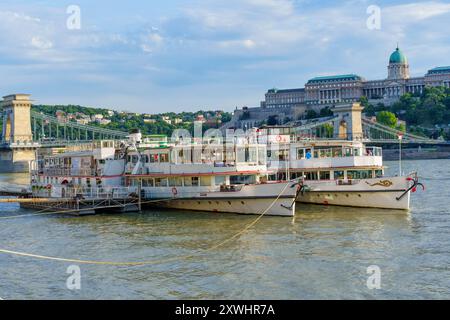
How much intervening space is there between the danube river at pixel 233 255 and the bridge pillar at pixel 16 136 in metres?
93.2

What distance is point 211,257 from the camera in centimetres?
2184

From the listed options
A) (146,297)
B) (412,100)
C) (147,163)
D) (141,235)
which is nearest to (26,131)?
(412,100)

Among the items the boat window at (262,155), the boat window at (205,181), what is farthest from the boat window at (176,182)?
the boat window at (262,155)

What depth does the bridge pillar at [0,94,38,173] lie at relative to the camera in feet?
404

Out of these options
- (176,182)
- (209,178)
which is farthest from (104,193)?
(209,178)

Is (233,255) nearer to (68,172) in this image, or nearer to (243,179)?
(243,179)

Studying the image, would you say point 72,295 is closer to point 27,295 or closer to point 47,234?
point 27,295

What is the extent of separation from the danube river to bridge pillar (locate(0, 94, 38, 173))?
93.2 m

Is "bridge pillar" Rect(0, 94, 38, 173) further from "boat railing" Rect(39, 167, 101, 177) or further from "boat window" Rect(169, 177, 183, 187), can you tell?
"boat window" Rect(169, 177, 183, 187)

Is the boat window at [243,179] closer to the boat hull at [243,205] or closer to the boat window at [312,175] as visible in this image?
the boat hull at [243,205]

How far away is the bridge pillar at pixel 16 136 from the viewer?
123 meters

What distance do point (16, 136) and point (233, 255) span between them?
403ft

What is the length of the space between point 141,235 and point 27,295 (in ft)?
30.2

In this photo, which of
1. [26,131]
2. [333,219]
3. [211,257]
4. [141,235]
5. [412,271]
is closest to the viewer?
[412,271]
